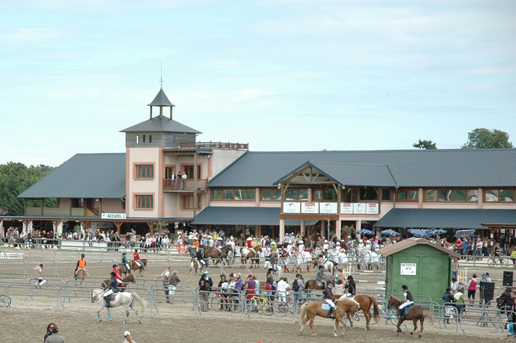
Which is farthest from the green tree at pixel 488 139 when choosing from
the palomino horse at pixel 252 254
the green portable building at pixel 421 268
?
the green portable building at pixel 421 268

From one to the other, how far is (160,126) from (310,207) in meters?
16.6

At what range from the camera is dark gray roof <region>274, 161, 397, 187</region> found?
58.5m

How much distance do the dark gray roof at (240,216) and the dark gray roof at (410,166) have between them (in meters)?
1.87

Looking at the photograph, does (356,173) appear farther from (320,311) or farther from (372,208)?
(320,311)

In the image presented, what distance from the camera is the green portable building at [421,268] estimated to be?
2941cm

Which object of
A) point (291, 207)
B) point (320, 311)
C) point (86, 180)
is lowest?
point (320, 311)

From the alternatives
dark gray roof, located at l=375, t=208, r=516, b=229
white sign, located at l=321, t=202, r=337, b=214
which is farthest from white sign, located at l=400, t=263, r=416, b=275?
white sign, located at l=321, t=202, r=337, b=214

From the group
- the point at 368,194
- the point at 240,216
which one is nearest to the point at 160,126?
the point at 240,216

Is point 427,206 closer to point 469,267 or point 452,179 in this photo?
point 452,179

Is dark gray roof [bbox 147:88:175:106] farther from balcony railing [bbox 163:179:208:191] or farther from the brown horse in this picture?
the brown horse

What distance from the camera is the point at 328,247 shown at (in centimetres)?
4888

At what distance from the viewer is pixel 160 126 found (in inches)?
2749

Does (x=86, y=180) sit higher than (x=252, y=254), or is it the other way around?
(x=86, y=180)

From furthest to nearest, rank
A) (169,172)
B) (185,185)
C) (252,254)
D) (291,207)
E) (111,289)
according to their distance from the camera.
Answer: (169,172) → (185,185) → (291,207) → (252,254) → (111,289)
